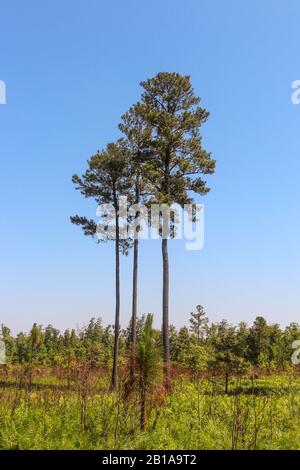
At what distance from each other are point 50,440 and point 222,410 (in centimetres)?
531

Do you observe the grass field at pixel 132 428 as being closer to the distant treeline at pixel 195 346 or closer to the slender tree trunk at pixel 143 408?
the slender tree trunk at pixel 143 408

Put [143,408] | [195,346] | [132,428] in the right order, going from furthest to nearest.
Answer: [195,346] < [143,408] < [132,428]

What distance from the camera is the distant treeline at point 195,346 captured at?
26766 mm

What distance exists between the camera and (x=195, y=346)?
30578mm

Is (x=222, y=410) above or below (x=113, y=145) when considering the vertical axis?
below

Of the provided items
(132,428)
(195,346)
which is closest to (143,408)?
(132,428)

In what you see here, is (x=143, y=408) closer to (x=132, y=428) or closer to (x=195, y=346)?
(x=132, y=428)

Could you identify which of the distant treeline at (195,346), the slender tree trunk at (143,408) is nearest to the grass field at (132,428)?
the slender tree trunk at (143,408)

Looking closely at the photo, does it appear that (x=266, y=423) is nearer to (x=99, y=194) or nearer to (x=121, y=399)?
(x=121, y=399)

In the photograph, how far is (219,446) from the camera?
824cm
